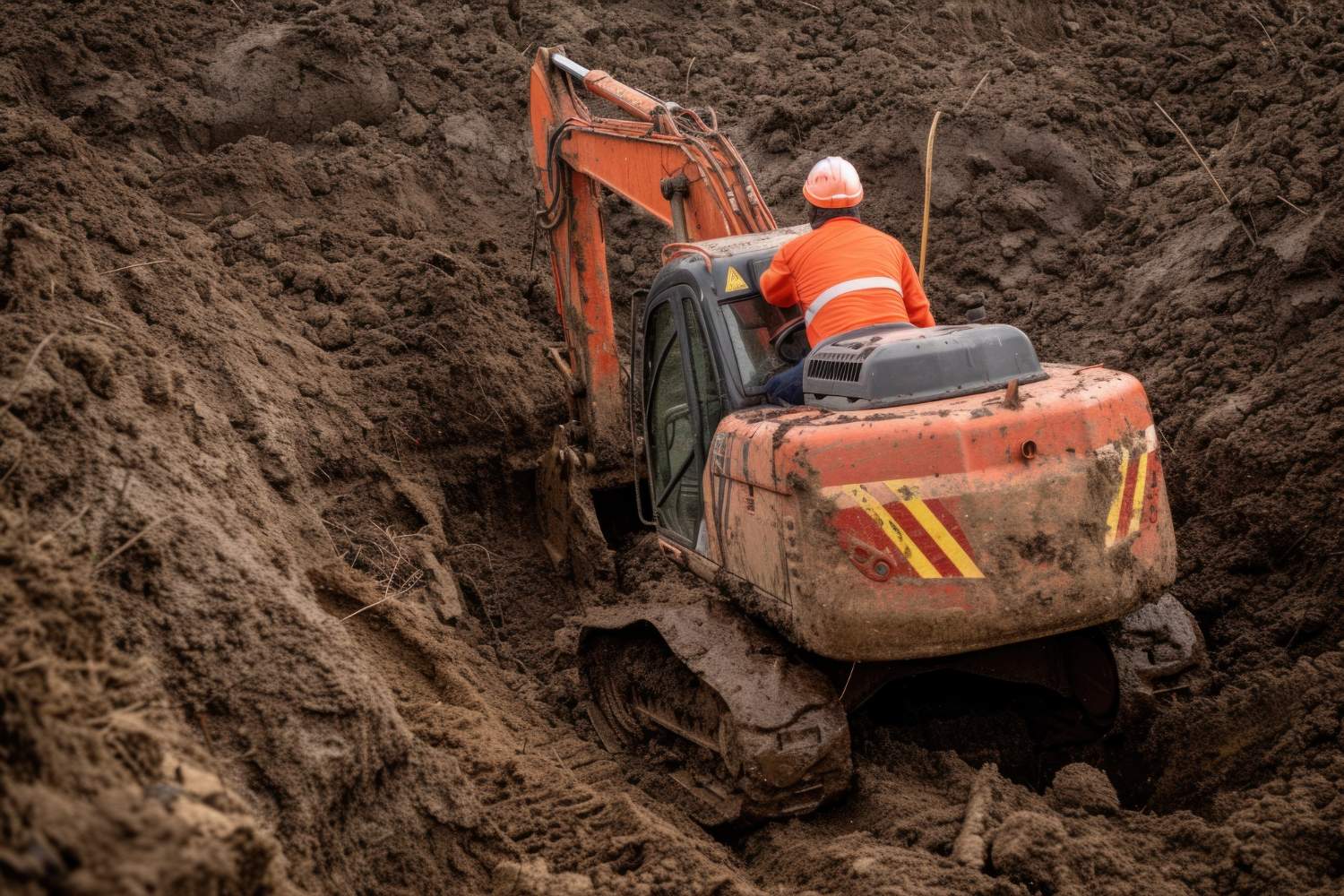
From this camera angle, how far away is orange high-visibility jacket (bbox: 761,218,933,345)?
430cm

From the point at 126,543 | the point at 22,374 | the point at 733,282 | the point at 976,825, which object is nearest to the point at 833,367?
the point at 733,282

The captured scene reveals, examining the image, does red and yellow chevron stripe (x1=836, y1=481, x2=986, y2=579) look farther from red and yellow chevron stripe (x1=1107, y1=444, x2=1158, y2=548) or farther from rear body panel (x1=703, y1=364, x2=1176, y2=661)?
red and yellow chevron stripe (x1=1107, y1=444, x2=1158, y2=548)

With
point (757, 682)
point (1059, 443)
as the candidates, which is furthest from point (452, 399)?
point (1059, 443)

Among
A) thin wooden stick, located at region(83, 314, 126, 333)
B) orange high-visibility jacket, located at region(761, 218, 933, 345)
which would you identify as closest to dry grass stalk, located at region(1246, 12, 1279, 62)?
orange high-visibility jacket, located at region(761, 218, 933, 345)

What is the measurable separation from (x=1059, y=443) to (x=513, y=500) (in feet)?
13.2

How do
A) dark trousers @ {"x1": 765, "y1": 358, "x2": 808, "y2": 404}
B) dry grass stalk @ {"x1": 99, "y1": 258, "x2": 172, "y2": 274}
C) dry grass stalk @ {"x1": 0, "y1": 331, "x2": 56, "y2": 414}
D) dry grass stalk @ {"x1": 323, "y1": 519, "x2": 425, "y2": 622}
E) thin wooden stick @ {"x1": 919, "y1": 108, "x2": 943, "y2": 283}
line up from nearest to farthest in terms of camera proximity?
dry grass stalk @ {"x1": 0, "y1": 331, "x2": 56, "y2": 414} → dark trousers @ {"x1": 765, "y1": 358, "x2": 808, "y2": 404} → dry grass stalk @ {"x1": 99, "y1": 258, "x2": 172, "y2": 274} → dry grass stalk @ {"x1": 323, "y1": 519, "x2": 425, "y2": 622} → thin wooden stick @ {"x1": 919, "y1": 108, "x2": 943, "y2": 283}

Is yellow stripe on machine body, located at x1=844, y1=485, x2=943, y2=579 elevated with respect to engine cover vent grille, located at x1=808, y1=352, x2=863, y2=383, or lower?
lower

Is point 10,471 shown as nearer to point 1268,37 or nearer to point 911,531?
point 911,531

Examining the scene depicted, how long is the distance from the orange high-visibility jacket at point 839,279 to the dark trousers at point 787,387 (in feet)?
0.46

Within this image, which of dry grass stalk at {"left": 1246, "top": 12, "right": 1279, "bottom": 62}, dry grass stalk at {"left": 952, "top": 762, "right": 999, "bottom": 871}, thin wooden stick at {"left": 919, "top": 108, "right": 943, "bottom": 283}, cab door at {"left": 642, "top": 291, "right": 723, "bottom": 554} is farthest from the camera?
dry grass stalk at {"left": 1246, "top": 12, "right": 1279, "bottom": 62}

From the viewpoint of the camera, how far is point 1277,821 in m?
3.56

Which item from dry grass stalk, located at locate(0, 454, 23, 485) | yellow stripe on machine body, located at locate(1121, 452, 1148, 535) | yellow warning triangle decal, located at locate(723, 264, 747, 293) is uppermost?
yellow warning triangle decal, located at locate(723, 264, 747, 293)

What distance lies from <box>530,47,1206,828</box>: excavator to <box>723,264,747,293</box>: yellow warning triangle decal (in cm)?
1

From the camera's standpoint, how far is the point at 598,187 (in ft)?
21.1
